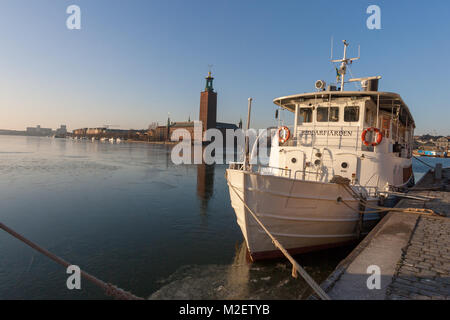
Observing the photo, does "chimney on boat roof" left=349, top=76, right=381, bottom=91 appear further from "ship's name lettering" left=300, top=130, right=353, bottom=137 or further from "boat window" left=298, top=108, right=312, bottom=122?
"ship's name lettering" left=300, top=130, right=353, bottom=137

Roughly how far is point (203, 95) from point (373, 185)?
369 feet

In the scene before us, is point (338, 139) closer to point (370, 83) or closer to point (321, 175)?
Answer: point (321, 175)

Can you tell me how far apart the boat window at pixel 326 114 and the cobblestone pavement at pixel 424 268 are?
515 cm

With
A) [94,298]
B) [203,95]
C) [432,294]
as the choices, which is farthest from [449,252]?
[203,95]

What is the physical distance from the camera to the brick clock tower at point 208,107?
375ft

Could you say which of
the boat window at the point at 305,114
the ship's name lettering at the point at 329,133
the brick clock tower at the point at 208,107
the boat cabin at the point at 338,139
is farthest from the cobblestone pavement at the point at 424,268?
the brick clock tower at the point at 208,107

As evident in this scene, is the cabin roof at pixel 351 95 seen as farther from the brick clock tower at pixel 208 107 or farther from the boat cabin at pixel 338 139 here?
the brick clock tower at pixel 208 107

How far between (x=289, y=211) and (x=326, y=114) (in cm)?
519

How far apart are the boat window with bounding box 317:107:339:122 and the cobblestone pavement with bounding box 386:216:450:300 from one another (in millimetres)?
5148

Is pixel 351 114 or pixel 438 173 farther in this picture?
pixel 438 173

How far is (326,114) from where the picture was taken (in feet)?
36.1

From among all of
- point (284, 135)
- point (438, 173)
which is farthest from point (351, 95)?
point (438, 173)
